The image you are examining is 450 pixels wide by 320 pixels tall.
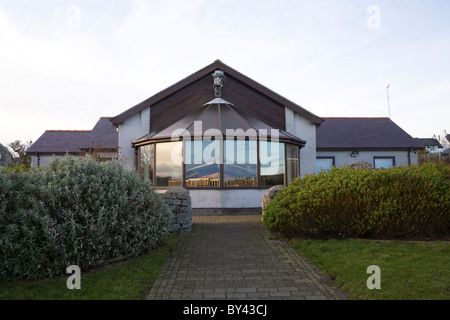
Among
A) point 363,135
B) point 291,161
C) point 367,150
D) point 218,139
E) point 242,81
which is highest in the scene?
point 242,81

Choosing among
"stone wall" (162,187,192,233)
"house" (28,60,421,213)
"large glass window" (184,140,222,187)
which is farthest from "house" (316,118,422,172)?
"stone wall" (162,187,192,233)

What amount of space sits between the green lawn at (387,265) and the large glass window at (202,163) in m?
5.99

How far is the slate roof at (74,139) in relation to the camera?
21.5 m

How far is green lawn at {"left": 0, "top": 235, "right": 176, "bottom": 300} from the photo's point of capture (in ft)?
13.9

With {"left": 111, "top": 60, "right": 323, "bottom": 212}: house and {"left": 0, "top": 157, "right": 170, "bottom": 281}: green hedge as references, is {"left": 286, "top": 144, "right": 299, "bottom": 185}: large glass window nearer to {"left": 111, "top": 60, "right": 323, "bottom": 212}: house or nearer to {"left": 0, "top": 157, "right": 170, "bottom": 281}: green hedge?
{"left": 111, "top": 60, "right": 323, "bottom": 212}: house

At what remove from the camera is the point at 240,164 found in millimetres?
12859

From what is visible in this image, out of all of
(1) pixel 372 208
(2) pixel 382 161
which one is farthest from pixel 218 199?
(2) pixel 382 161

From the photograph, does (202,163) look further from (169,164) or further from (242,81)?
(242,81)

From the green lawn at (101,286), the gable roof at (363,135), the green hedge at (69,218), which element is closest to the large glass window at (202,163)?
the green hedge at (69,218)

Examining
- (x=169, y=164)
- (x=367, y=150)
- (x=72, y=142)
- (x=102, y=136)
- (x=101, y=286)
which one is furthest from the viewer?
(x=72, y=142)

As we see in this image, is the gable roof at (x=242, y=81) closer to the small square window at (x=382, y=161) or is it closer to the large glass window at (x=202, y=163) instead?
the large glass window at (x=202, y=163)

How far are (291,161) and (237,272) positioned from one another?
9.24 metres

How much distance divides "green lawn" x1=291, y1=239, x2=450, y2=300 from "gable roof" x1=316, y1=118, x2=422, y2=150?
13.6 metres
